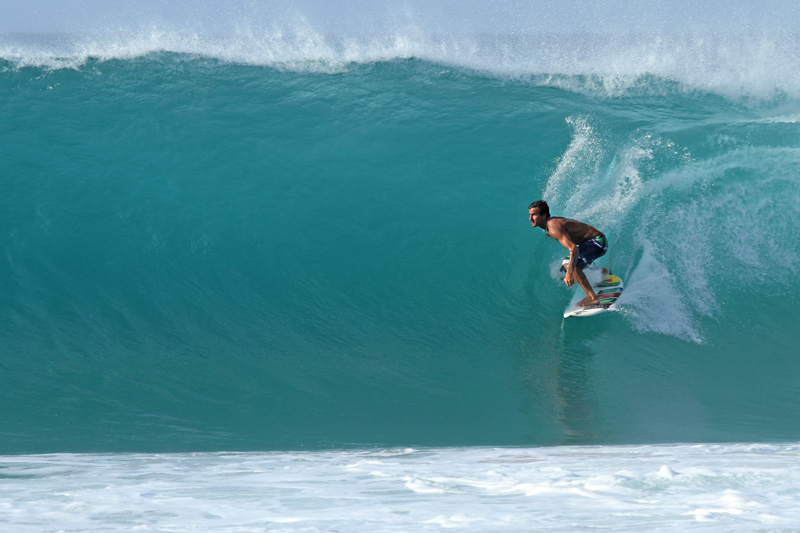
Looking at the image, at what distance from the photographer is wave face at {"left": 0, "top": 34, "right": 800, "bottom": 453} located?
14.9ft

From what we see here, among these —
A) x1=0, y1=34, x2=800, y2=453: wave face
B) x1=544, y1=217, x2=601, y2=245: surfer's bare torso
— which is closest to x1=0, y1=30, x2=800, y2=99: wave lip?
x1=0, y1=34, x2=800, y2=453: wave face

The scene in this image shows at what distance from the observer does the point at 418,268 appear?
6418 millimetres

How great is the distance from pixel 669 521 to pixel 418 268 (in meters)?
4.35

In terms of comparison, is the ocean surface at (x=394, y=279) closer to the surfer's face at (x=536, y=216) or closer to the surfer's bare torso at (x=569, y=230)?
the surfer's bare torso at (x=569, y=230)

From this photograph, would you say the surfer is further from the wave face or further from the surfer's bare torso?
the wave face

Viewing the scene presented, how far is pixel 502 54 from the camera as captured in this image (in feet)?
30.6

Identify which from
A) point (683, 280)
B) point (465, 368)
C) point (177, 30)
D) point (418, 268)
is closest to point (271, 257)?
point (418, 268)

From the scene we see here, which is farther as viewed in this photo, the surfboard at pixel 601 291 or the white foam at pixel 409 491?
the surfboard at pixel 601 291

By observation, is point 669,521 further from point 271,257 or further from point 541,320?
point 271,257

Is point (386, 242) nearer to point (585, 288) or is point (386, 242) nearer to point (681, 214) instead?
point (585, 288)

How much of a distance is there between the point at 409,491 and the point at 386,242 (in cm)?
413

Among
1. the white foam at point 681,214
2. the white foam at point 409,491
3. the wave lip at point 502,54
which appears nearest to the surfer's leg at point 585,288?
the white foam at point 681,214

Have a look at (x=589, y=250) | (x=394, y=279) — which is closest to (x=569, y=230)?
(x=589, y=250)

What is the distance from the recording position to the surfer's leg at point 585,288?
5.45 metres
